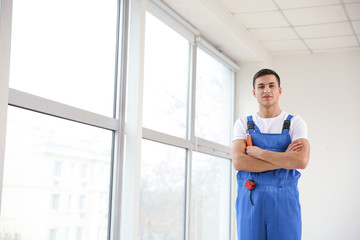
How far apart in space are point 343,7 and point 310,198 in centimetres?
224

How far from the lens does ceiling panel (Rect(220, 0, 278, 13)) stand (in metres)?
4.28

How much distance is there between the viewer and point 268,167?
2.43 meters

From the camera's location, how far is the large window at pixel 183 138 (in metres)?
3.76

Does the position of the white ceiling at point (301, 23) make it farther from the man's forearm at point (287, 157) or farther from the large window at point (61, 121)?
the man's forearm at point (287, 157)

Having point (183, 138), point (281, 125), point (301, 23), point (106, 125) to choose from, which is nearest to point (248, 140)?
point (281, 125)

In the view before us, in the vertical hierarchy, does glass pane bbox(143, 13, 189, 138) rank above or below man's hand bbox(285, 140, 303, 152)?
above

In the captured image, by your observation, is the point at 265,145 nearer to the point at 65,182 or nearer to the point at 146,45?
the point at 65,182

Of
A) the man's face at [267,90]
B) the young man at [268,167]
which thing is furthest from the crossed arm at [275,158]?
the man's face at [267,90]

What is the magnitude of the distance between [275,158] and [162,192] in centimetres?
163

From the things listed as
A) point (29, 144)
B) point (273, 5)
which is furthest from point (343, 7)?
point (29, 144)

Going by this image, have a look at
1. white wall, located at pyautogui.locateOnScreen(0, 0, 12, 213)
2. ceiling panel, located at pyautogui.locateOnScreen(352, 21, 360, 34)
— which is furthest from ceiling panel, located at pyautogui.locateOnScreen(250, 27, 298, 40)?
white wall, located at pyautogui.locateOnScreen(0, 0, 12, 213)

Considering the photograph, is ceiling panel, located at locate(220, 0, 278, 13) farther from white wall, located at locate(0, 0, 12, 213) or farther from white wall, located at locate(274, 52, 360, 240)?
white wall, located at locate(0, 0, 12, 213)

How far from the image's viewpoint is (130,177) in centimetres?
324

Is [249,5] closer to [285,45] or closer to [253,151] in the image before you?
[285,45]
